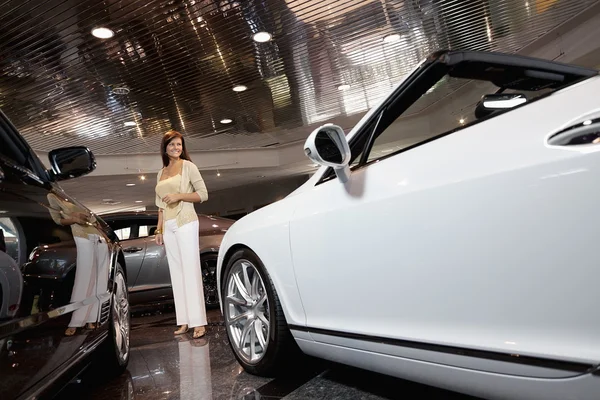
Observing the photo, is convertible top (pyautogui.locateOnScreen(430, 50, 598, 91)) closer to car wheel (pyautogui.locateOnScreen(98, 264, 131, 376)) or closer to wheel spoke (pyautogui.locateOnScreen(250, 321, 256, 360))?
wheel spoke (pyautogui.locateOnScreen(250, 321, 256, 360))

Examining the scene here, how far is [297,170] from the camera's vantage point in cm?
1702

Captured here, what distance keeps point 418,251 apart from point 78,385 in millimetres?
2162

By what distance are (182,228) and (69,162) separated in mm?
1716

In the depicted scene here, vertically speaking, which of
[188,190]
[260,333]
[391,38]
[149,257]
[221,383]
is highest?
[391,38]

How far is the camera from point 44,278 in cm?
140

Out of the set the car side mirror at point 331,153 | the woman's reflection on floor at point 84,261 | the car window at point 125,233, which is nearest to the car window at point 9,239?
the woman's reflection on floor at point 84,261

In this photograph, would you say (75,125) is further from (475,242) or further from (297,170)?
(475,242)

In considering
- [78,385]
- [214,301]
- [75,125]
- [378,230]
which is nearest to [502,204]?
[378,230]

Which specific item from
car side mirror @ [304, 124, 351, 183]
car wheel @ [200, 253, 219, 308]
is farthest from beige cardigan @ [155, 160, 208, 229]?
car side mirror @ [304, 124, 351, 183]

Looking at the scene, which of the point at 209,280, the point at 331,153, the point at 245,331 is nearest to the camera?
the point at 331,153

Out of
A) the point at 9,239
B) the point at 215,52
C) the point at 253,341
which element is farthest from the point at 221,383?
the point at 215,52

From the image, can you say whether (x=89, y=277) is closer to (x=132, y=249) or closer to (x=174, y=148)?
(x=174, y=148)

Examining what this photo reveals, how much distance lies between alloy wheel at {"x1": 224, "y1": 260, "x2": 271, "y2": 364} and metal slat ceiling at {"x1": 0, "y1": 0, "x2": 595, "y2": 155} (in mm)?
4662

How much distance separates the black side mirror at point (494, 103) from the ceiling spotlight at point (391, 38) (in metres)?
6.28
